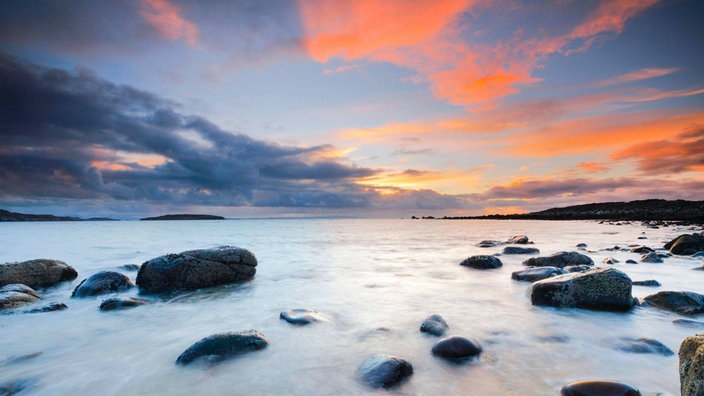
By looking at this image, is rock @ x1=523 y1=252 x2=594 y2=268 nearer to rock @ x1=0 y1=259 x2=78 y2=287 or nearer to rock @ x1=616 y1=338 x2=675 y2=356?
rock @ x1=616 y1=338 x2=675 y2=356

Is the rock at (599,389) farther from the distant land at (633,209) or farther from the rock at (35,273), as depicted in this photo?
the distant land at (633,209)

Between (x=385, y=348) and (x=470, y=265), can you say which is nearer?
(x=385, y=348)

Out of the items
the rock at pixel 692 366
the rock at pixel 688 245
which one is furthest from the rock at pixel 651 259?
the rock at pixel 692 366

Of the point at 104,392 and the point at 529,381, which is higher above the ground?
the point at 529,381

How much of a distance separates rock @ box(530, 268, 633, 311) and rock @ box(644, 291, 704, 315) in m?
0.46

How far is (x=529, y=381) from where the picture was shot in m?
3.15

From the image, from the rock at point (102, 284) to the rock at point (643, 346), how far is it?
9.40m

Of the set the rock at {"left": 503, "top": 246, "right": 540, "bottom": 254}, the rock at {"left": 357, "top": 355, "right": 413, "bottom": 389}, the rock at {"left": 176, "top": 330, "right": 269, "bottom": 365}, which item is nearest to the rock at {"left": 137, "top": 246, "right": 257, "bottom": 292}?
the rock at {"left": 176, "top": 330, "right": 269, "bottom": 365}

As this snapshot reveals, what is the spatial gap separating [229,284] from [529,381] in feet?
23.5

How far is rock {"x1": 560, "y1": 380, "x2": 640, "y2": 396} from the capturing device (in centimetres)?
269

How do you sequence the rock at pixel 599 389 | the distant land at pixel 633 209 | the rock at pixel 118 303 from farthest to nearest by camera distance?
the distant land at pixel 633 209
the rock at pixel 118 303
the rock at pixel 599 389

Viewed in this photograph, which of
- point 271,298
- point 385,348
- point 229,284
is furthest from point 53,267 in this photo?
point 385,348

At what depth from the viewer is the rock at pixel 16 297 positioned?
5900 mm

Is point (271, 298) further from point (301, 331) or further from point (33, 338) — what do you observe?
point (33, 338)
